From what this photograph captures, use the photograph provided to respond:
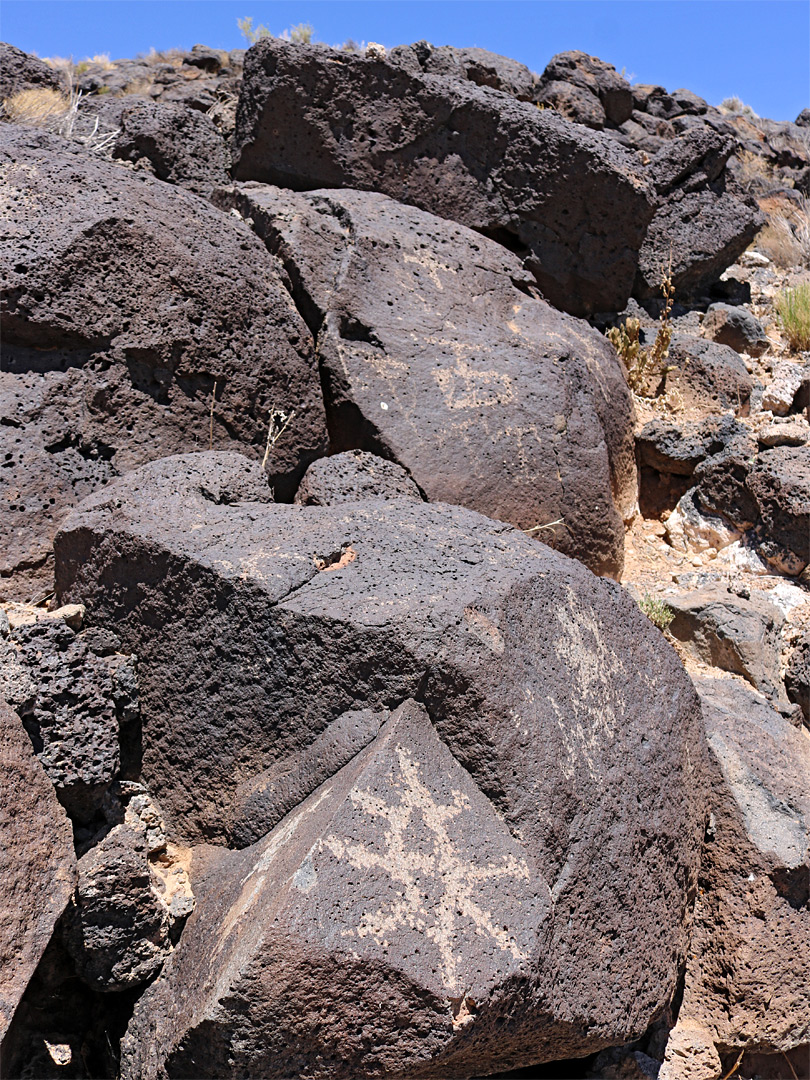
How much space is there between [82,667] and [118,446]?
1.03 meters

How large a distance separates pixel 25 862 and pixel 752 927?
1.90 meters

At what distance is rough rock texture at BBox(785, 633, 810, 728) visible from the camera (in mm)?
3404

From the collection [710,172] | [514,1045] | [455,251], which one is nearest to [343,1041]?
[514,1045]

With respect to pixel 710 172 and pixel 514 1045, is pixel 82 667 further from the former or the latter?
pixel 710 172

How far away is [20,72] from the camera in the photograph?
5633 millimetres

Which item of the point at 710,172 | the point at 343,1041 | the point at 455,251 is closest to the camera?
the point at 343,1041

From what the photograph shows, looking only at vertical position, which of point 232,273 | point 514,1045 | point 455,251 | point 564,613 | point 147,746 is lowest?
point 514,1045

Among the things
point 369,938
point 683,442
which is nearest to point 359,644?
point 369,938

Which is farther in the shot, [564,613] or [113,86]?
[113,86]

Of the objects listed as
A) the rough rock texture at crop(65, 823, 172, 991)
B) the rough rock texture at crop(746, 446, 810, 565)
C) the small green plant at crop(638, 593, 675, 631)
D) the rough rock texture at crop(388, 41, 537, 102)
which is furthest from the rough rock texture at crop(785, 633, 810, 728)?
the rough rock texture at crop(388, 41, 537, 102)

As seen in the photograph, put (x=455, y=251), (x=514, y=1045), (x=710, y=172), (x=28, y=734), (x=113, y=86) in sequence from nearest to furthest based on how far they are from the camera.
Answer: (x=514, y=1045) → (x=28, y=734) → (x=455, y=251) → (x=710, y=172) → (x=113, y=86)

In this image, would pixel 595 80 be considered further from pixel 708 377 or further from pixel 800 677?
pixel 800 677

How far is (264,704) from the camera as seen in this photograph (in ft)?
7.04

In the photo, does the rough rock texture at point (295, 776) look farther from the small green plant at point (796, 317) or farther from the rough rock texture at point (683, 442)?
the small green plant at point (796, 317)
